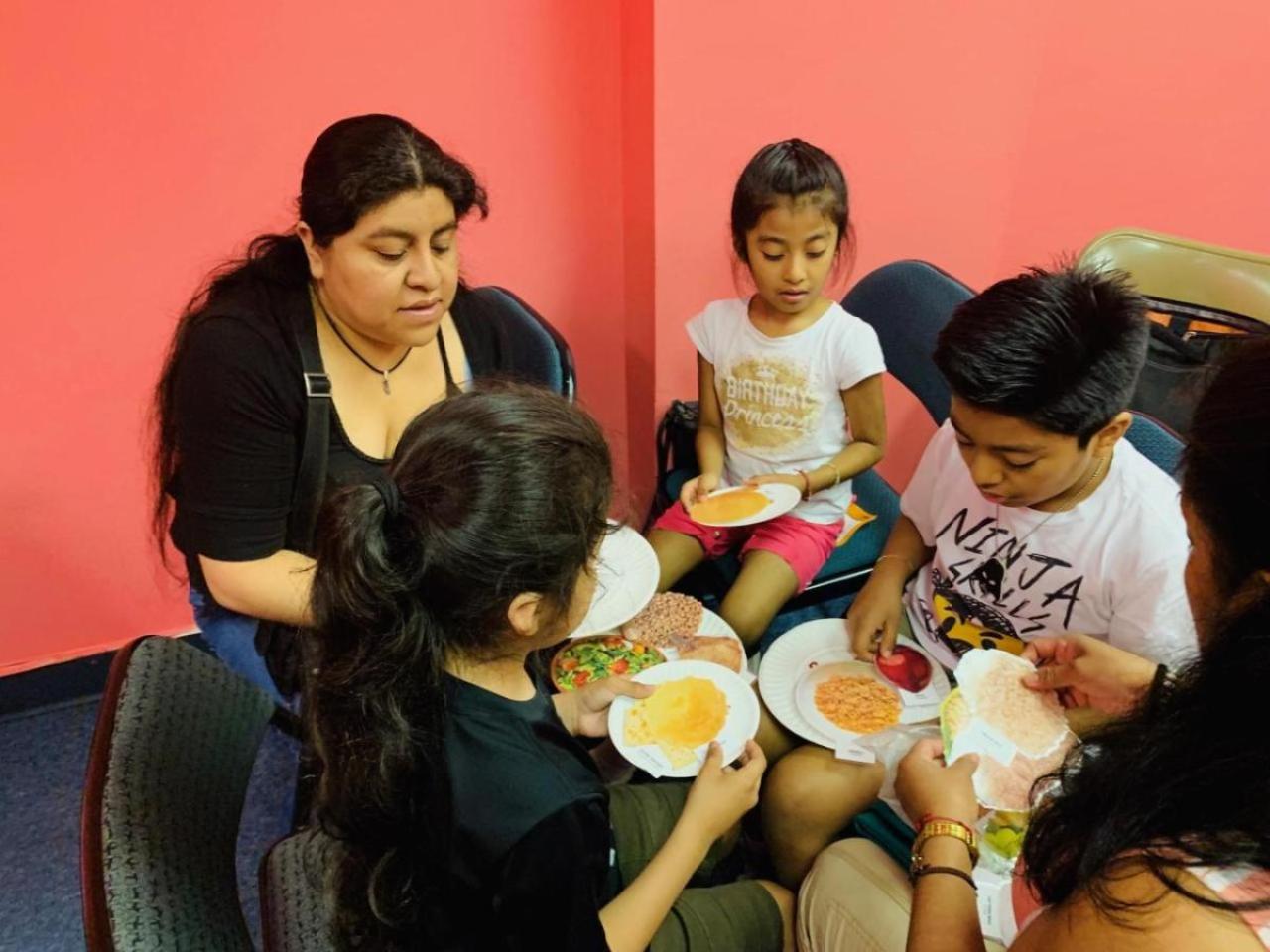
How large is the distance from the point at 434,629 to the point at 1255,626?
0.74 m

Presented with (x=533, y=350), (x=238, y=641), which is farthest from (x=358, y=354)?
(x=238, y=641)

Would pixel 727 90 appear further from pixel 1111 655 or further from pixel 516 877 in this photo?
pixel 516 877

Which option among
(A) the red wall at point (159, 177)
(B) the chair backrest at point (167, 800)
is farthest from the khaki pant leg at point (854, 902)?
(A) the red wall at point (159, 177)

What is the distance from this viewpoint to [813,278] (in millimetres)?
1729

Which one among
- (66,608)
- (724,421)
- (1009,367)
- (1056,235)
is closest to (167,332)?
(66,608)

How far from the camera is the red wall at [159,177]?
1674mm

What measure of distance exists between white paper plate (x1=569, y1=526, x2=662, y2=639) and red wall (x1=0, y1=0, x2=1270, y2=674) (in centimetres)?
75

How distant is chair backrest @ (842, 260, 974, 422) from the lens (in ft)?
5.85

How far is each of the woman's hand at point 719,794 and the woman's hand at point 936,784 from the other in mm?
193

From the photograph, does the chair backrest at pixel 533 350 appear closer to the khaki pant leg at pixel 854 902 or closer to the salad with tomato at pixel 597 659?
the salad with tomato at pixel 597 659

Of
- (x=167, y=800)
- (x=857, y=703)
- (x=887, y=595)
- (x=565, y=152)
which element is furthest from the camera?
(x=565, y=152)

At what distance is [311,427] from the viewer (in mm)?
1291

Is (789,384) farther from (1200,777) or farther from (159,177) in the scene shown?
(159,177)

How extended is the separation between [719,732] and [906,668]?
0.35 m
